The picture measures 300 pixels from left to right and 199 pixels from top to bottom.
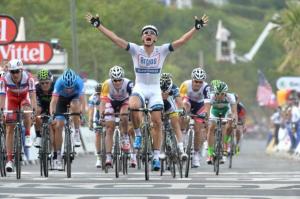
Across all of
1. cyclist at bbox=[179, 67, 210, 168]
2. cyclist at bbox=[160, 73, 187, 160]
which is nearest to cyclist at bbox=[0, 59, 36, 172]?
cyclist at bbox=[160, 73, 187, 160]

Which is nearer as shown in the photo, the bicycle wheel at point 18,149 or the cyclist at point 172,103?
the bicycle wheel at point 18,149

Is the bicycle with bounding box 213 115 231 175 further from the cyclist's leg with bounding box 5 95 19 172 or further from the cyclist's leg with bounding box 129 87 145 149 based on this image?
the cyclist's leg with bounding box 5 95 19 172

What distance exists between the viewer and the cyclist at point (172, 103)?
2051 centimetres

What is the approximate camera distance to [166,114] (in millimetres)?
20641

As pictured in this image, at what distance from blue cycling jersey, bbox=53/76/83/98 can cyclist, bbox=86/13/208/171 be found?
149 centimetres

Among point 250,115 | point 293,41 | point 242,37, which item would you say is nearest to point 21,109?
point 293,41

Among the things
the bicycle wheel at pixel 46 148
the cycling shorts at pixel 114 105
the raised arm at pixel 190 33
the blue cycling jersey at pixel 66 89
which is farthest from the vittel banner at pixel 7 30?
the raised arm at pixel 190 33

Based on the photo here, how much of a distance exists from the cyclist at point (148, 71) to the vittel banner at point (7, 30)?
1429 cm

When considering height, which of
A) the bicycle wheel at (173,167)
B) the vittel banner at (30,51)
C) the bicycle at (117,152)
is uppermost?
the vittel banner at (30,51)

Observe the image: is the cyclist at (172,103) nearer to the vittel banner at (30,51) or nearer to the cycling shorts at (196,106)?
the cycling shorts at (196,106)

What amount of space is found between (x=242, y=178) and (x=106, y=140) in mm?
2583

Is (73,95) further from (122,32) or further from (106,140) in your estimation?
(122,32)

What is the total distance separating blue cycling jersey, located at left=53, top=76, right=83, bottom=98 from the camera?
21.0 meters

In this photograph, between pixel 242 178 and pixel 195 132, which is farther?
pixel 195 132
